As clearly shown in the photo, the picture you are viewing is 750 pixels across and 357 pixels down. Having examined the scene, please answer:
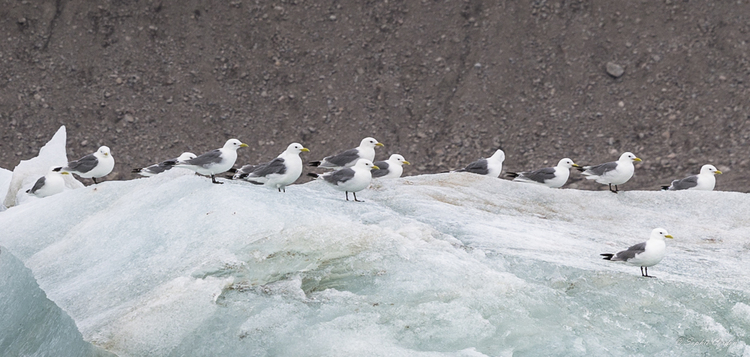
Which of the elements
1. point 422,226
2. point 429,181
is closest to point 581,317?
point 422,226

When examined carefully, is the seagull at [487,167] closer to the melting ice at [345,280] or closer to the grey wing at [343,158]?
the grey wing at [343,158]

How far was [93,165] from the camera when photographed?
13750 millimetres

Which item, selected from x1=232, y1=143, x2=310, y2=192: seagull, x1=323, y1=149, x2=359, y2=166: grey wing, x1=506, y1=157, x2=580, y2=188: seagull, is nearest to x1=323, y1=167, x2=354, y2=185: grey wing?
x1=232, y1=143, x2=310, y2=192: seagull

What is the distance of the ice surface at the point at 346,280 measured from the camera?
6.46 metres

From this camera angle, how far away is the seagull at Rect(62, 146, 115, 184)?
44.4 feet

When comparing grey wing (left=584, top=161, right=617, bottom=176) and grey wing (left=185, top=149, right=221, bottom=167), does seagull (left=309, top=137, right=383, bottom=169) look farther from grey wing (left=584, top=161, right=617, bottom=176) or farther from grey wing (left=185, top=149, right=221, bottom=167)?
grey wing (left=584, top=161, right=617, bottom=176)

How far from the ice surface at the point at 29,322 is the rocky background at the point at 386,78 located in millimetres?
18144

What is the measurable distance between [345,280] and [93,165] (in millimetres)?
8104

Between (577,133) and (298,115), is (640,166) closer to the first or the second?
(577,133)

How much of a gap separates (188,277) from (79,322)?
3.18ft

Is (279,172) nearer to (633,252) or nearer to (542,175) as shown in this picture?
(633,252)

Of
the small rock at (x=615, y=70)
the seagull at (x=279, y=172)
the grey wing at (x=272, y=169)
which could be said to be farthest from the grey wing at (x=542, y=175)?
the small rock at (x=615, y=70)

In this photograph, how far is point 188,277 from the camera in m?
6.97

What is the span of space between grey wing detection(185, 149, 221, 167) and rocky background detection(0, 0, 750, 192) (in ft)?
53.0
